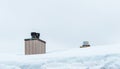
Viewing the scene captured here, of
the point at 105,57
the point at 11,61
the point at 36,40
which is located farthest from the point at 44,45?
the point at 105,57

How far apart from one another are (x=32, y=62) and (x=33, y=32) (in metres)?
5.80

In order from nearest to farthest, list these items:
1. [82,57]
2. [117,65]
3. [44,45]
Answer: [117,65]
[82,57]
[44,45]

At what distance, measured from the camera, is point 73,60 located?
315 inches

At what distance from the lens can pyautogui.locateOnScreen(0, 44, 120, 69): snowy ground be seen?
765 centimetres

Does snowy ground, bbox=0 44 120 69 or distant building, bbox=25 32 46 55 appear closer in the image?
snowy ground, bbox=0 44 120 69

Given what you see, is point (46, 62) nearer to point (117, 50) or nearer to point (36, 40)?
point (117, 50)

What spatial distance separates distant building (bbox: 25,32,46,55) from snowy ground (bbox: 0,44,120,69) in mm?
4159

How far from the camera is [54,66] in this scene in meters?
8.02

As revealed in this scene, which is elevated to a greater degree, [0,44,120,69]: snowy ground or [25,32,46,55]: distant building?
[25,32,46,55]: distant building

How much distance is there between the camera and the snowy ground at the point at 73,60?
765cm

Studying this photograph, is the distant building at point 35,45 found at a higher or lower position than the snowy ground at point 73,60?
higher

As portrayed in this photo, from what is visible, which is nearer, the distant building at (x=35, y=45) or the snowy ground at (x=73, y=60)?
the snowy ground at (x=73, y=60)

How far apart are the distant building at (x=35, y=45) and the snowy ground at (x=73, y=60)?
13.6 ft

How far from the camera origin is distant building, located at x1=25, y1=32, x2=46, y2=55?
12938 millimetres
